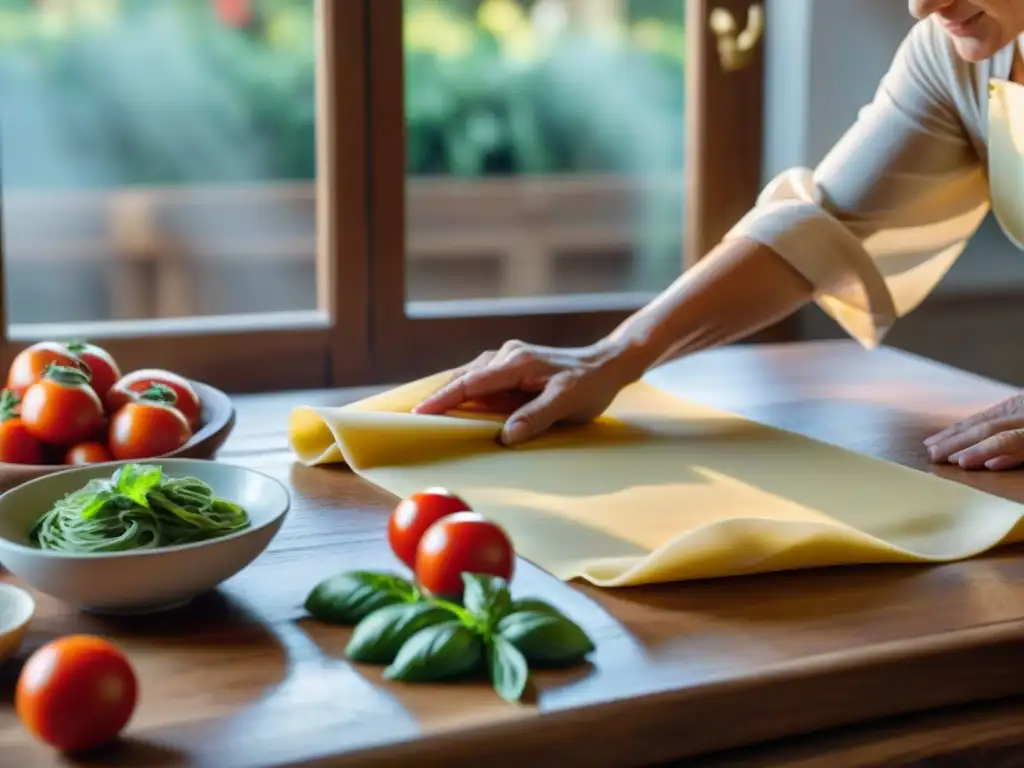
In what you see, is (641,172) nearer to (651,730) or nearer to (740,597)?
(740,597)

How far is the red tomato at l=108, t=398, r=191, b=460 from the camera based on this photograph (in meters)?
1.10

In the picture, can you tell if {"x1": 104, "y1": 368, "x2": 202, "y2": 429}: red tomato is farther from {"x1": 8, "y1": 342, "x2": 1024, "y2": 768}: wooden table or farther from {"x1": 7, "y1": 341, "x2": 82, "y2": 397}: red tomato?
{"x1": 8, "y1": 342, "x2": 1024, "y2": 768}: wooden table

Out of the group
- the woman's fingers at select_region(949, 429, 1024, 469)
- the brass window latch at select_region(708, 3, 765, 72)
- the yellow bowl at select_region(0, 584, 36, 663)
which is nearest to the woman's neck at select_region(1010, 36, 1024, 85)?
the woman's fingers at select_region(949, 429, 1024, 469)

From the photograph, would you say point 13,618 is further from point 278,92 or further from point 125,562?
point 278,92

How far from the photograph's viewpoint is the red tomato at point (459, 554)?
87 cm

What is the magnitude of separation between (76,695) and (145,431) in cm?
44

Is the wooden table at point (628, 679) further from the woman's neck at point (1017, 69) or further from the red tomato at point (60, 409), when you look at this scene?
the woman's neck at point (1017, 69)

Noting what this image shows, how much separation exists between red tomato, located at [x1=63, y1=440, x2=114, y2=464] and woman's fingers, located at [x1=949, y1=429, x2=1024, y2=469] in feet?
2.64

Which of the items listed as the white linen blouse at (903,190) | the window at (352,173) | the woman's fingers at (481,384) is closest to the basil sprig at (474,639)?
the woman's fingers at (481,384)

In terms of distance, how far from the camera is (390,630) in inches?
31.7

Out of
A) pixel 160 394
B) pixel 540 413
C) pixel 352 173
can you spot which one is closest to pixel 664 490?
pixel 540 413

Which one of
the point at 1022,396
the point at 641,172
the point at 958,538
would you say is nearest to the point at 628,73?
the point at 641,172

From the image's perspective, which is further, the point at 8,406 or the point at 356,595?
the point at 8,406

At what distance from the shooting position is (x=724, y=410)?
5.07 ft
